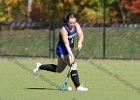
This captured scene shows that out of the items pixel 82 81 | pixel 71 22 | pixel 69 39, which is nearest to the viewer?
pixel 71 22

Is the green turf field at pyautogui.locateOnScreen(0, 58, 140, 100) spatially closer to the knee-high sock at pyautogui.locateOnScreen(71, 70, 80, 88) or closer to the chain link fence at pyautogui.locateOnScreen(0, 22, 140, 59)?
the knee-high sock at pyautogui.locateOnScreen(71, 70, 80, 88)

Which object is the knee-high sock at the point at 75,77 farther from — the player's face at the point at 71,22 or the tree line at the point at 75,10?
the tree line at the point at 75,10

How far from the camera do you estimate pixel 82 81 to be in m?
17.5

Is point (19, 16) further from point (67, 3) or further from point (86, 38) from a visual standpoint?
point (86, 38)

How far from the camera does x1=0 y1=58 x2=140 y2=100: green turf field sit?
13562mm

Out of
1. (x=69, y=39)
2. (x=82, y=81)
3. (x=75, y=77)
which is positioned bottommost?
(x=82, y=81)

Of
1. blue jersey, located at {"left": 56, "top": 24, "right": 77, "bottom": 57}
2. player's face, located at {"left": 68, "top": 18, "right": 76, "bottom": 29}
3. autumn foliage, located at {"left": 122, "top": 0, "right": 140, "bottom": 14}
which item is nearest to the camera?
player's face, located at {"left": 68, "top": 18, "right": 76, "bottom": 29}

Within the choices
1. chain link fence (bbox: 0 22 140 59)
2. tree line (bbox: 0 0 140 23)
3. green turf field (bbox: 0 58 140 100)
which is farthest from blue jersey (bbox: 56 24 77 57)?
tree line (bbox: 0 0 140 23)

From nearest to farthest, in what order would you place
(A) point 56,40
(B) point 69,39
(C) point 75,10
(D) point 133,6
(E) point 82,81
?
(B) point 69,39
(E) point 82,81
(A) point 56,40
(C) point 75,10
(D) point 133,6

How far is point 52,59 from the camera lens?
27.2m

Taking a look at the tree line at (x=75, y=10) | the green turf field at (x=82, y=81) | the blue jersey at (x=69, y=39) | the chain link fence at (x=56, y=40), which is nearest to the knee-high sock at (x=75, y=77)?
the green turf field at (x=82, y=81)

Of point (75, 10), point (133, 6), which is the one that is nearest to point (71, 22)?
point (75, 10)

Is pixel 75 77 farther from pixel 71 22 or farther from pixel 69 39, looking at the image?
pixel 71 22

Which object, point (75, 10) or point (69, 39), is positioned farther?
point (75, 10)
